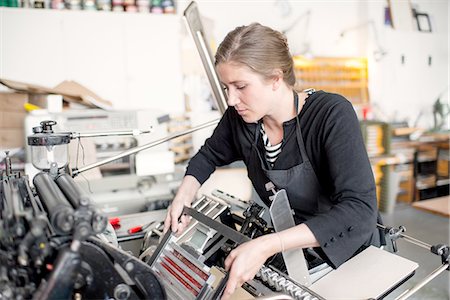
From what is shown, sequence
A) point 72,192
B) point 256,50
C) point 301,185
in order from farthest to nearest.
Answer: point 301,185, point 256,50, point 72,192

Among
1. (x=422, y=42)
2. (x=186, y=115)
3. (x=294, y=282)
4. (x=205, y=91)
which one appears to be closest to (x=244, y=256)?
(x=294, y=282)

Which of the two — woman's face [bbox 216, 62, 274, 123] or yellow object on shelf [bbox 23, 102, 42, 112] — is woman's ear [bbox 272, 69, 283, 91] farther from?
yellow object on shelf [bbox 23, 102, 42, 112]

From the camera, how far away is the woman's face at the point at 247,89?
115 cm

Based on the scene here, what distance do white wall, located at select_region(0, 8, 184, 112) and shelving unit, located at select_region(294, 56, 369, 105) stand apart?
1.67 metres

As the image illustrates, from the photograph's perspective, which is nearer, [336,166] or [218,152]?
[336,166]

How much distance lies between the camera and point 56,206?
2.36ft

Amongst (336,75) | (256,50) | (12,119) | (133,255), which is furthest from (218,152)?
(336,75)

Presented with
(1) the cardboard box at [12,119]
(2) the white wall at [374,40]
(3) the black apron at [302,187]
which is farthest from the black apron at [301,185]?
(2) the white wall at [374,40]

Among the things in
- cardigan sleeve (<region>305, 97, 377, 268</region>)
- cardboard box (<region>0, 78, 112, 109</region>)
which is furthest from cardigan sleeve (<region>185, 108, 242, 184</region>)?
cardboard box (<region>0, 78, 112, 109</region>)

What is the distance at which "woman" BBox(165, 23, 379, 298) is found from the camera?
976mm

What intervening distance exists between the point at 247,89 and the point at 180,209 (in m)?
0.45

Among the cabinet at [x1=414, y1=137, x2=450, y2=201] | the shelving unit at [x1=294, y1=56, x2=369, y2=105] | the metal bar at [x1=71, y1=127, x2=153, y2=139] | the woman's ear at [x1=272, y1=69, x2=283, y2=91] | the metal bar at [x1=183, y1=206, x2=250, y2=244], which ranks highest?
the shelving unit at [x1=294, y1=56, x2=369, y2=105]

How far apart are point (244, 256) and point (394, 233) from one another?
0.71 metres

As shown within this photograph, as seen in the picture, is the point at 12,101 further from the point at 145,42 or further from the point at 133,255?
the point at 133,255
